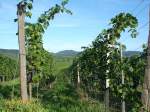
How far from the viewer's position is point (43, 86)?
48062mm

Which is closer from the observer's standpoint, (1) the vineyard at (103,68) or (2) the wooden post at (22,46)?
(1) the vineyard at (103,68)

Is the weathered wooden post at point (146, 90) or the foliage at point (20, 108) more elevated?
the weathered wooden post at point (146, 90)

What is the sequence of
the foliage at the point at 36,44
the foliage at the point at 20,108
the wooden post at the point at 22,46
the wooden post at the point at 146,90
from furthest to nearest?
the foliage at the point at 36,44 → the wooden post at the point at 22,46 → the foliage at the point at 20,108 → the wooden post at the point at 146,90

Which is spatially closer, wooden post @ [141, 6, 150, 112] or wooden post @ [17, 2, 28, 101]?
wooden post @ [141, 6, 150, 112]

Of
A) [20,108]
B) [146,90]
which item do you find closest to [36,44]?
[20,108]

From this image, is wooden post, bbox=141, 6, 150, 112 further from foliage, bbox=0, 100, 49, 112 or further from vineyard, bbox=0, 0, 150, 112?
foliage, bbox=0, 100, 49, 112

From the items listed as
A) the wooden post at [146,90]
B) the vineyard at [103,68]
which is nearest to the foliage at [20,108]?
the vineyard at [103,68]

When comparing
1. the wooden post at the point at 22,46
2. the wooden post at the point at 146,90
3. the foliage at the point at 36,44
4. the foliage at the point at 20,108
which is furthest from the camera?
the foliage at the point at 36,44

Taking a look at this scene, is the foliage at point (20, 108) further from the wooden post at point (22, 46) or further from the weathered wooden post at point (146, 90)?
the weathered wooden post at point (146, 90)

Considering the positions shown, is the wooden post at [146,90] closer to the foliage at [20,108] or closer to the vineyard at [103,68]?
the vineyard at [103,68]

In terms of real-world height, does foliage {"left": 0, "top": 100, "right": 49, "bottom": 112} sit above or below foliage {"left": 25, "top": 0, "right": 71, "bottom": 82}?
below

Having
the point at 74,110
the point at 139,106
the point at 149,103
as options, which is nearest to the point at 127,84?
the point at 139,106

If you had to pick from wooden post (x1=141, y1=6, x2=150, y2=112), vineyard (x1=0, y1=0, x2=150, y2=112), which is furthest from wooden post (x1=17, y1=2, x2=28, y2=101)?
wooden post (x1=141, y1=6, x2=150, y2=112)

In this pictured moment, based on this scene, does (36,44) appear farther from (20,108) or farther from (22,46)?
(20,108)
